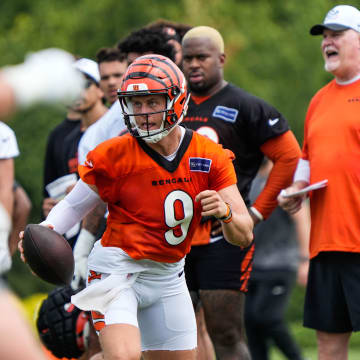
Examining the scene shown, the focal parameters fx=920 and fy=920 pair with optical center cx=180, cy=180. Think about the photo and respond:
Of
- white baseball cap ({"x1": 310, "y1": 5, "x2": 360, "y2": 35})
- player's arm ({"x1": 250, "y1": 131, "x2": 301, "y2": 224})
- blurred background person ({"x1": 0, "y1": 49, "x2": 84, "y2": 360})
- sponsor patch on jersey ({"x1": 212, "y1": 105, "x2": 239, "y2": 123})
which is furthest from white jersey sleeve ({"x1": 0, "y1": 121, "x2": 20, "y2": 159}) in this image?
blurred background person ({"x1": 0, "y1": 49, "x2": 84, "y2": 360})

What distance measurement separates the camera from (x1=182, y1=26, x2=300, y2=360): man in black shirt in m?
6.41

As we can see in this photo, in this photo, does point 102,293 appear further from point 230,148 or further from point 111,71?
point 111,71

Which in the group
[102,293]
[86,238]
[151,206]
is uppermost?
[151,206]

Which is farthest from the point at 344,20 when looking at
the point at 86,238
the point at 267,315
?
the point at 267,315

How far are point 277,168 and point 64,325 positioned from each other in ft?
6.32

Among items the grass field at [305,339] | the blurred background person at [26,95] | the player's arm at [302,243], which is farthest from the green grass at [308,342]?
the blurred background person at [26,95]

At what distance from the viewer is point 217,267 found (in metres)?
6.43

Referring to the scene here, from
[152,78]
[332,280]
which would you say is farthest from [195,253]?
[152,78]

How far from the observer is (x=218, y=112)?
6.52 meters

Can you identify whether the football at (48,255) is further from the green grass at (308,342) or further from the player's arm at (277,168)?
the green grass at (308,342)

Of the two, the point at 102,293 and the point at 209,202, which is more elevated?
the point at 209,202

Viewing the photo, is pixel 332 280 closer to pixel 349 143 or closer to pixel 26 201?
pixel 349 143

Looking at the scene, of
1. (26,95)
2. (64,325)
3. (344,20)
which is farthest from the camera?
(64,325)

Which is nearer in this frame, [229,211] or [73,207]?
[229,211]
